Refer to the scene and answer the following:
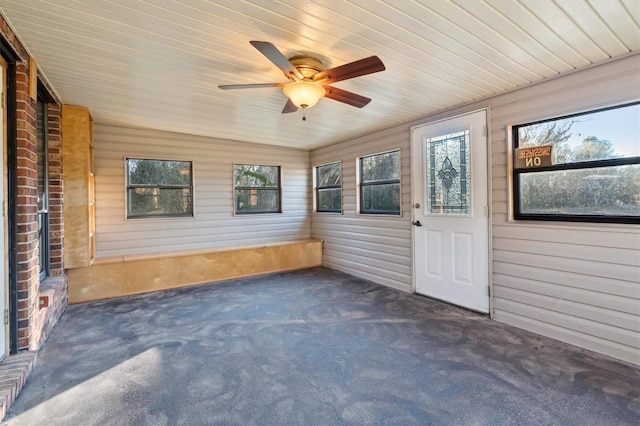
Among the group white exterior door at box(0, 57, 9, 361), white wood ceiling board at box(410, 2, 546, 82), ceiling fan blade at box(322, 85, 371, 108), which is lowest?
white exterior door at box(0, 57, 9, 361)

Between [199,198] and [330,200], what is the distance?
2.32m

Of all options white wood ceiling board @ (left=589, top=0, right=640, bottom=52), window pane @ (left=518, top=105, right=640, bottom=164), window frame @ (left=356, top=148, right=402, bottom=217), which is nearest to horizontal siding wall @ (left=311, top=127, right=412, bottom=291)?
window frame @ (left=356, top=148, right=402, bottom=217)

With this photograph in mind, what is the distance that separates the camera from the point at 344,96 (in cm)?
265

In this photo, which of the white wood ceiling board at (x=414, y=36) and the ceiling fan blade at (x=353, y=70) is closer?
the white wood ceiling board at (x=414, y=36)

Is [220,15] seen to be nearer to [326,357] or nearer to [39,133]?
[326,357]

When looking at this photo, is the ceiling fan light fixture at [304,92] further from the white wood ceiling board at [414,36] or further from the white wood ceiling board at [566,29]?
the white wood ceiling board at [566,29]

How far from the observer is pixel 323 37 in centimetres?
209

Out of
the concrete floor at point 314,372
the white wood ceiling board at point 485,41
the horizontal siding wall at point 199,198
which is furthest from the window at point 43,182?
the white wood ceiling board at point 485,41

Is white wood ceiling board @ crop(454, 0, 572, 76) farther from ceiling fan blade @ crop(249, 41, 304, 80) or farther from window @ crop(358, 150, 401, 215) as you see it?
window @ crop(358, 150, 401, 215)

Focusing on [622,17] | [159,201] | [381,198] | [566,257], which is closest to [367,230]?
[381,198]

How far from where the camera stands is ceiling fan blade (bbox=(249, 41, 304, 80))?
180 centimetres

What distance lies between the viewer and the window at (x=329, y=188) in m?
5.59

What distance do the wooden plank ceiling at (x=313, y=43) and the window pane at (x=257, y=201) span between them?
2.28 metres

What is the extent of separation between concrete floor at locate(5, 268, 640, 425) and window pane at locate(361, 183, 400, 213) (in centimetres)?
161
